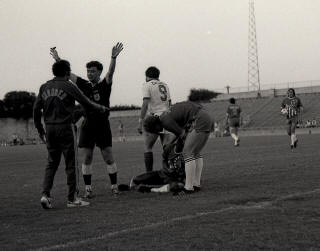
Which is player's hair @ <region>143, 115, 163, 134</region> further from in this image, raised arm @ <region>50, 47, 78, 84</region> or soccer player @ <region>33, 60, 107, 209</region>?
soccer player @ <region>33, 60, 107, 209</region>

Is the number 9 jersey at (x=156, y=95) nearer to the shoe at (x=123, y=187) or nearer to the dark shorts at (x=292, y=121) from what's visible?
the shoe at (x=123, y=187)

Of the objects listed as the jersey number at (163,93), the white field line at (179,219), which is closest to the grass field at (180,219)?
the white field line at (179,219)

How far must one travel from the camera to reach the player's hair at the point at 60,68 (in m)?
7.93

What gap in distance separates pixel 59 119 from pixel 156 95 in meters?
3.29

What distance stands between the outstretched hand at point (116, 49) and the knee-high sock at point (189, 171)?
2.02 m

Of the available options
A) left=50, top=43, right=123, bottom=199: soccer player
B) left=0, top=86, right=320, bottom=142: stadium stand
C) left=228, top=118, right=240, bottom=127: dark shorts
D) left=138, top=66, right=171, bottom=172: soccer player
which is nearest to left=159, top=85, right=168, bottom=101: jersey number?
left=138, top=66, right=171, bottom=172: soccer player

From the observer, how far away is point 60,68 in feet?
26.0

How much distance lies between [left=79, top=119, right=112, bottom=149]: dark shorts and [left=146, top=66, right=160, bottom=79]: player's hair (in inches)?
72.6

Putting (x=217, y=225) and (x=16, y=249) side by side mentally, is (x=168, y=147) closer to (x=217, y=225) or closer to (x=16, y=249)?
(x=217, y=225)

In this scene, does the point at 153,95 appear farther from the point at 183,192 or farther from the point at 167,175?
the point at 183,192

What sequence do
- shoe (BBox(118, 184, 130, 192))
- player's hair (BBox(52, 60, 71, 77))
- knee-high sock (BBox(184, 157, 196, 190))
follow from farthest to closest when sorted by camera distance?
shoe (BBox(118, 184, 130, 192)) < knee-high sock (BBox(184, 157, 196, 190)) < player's hair (BBox(52, 60, 71, 77))

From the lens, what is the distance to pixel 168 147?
9.56 metres

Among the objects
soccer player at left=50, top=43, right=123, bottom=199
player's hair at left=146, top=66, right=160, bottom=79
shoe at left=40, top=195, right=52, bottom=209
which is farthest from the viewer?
player's hair at left=146, top=66, right=160, bottom=79

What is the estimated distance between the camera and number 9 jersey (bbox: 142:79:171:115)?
424 inches
